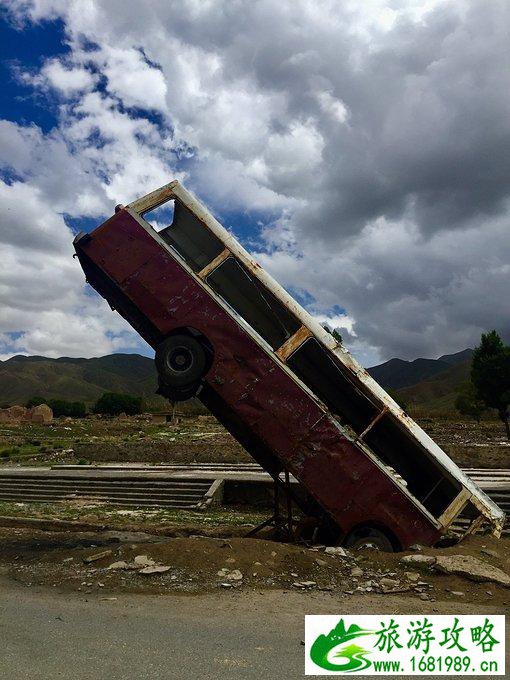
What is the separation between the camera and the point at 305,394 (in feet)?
22.6

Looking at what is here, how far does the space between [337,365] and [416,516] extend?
7.74 feet

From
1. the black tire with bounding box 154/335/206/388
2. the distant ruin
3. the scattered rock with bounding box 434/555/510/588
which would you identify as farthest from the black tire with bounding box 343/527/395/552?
the distant ruin

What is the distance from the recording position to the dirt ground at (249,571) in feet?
18.0

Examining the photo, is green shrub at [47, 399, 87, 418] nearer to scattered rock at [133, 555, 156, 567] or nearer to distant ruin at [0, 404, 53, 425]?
distant ruin at [0, 404, 53, 425]

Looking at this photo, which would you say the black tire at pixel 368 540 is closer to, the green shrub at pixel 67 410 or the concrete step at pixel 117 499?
the concrete step at pixel 117 499

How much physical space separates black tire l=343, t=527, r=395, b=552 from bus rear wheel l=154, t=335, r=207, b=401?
310 centimetres

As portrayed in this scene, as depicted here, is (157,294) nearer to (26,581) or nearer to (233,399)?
(233,399)

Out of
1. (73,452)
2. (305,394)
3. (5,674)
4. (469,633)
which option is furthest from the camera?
(73,452)

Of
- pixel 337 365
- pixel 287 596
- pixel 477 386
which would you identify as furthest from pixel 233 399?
pixel 477 386

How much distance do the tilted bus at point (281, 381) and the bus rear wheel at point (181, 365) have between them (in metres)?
0.02

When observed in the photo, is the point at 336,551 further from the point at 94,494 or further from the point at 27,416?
the point at 27,416

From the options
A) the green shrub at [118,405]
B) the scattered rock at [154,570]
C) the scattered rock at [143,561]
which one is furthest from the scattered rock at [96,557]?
the green shrub at [118,405]

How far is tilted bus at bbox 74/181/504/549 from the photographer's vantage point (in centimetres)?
678

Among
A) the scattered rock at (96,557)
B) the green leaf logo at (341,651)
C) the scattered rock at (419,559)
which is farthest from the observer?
the scattered rock at (96,557)
